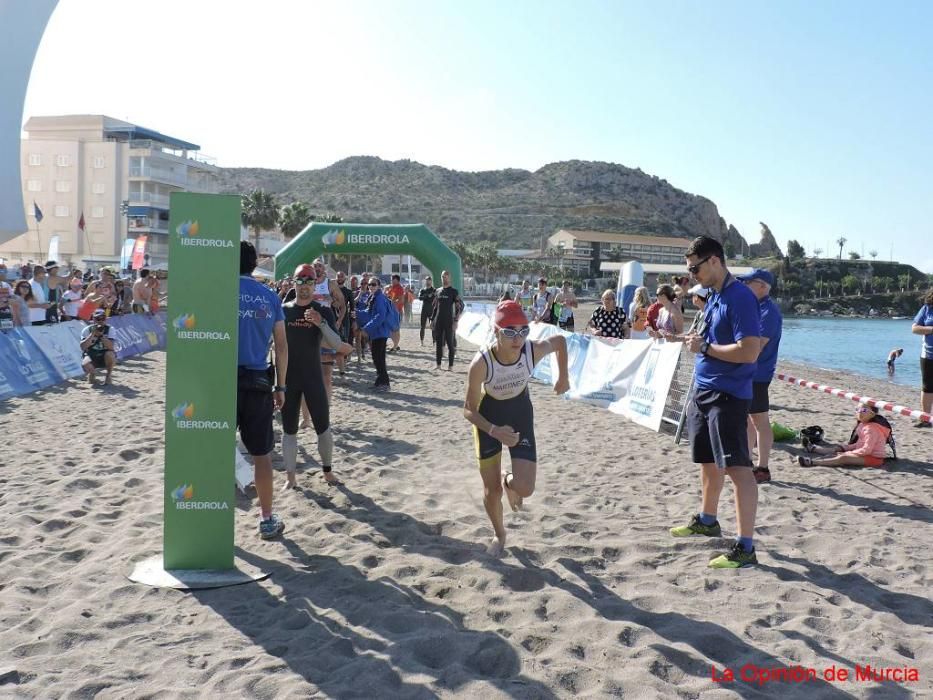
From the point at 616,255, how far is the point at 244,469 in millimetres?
113030

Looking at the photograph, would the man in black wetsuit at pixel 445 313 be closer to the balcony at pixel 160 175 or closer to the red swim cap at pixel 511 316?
the red swim cap at pixel 511 316

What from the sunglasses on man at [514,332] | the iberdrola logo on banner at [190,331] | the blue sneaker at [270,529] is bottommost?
the blue sneaker at [270,529]

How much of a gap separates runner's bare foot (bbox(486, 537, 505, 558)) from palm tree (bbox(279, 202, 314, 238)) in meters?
57.4

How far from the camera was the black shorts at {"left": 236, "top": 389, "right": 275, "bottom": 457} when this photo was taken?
4.55 metres

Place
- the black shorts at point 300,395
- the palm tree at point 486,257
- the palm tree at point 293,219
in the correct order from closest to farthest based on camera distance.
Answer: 1. the black shorts at point 300,395
2. the palm tree at point 293,219
3. the palm tree at point 486,257

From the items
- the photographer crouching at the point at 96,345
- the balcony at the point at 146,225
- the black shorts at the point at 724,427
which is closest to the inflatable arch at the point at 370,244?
the photographer crouching at the point at 96,345

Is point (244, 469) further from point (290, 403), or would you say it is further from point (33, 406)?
point (33, 406)

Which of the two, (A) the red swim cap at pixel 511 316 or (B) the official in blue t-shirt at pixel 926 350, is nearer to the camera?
(A) the red swim cap at pixel 511 316

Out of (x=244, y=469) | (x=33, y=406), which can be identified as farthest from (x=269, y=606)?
(x=33, y=406)

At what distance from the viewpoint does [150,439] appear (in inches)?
298

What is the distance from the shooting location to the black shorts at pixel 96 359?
11.5 m

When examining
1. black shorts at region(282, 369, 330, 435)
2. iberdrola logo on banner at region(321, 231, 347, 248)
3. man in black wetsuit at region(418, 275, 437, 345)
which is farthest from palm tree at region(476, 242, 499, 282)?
black shorts at region(282, 369, 330, 435)

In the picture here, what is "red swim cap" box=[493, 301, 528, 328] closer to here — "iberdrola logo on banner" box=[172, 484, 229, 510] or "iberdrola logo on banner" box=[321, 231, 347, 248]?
"iberdrola logo on banner" box=[172, 484, 229, 510]

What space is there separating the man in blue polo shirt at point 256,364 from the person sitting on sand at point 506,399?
1262 mm
